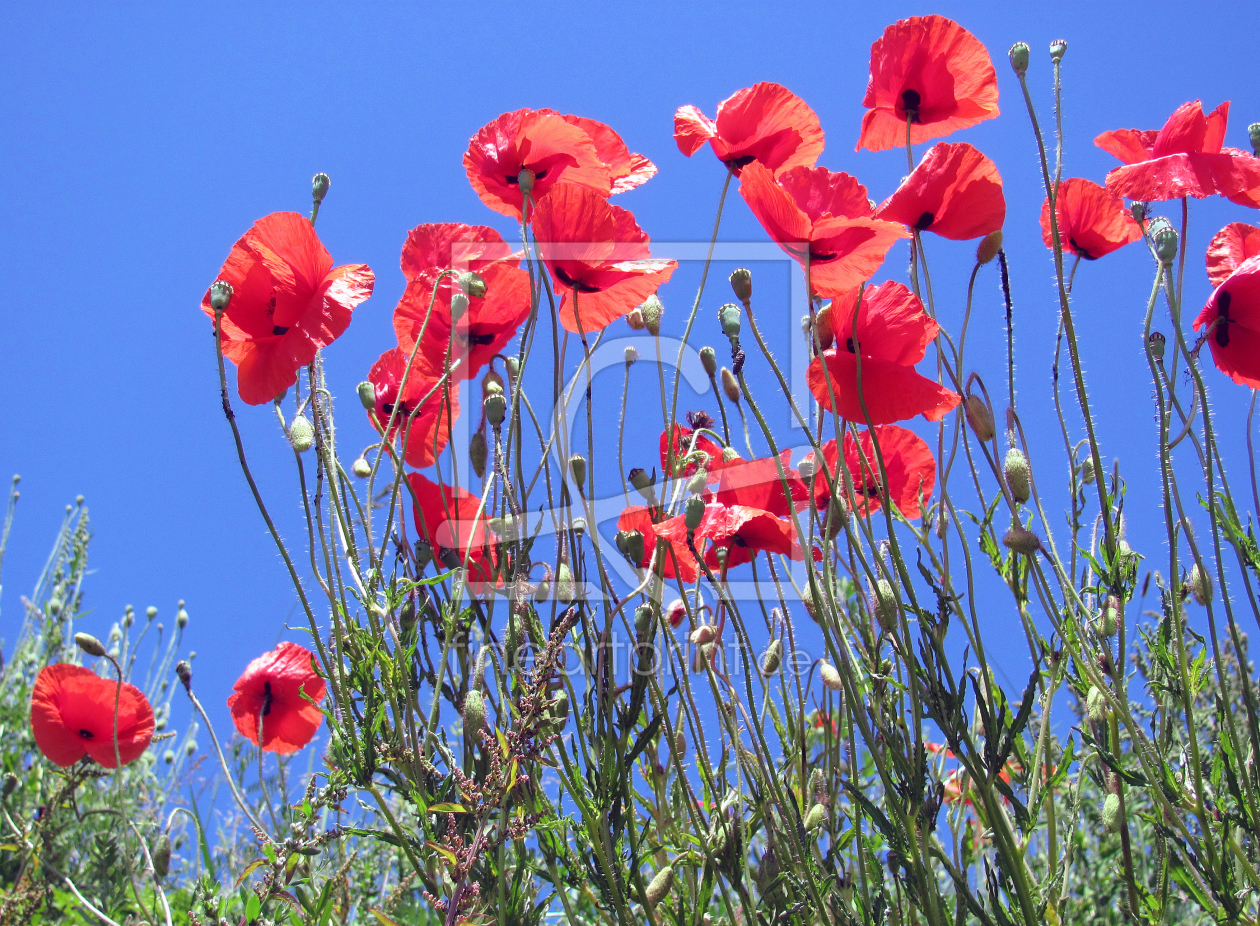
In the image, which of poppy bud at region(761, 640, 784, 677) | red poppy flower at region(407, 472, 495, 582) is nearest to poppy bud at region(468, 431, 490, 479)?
red poppy flower at region(407, 472, 495, 582)

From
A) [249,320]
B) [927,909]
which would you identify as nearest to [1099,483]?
[927,909]

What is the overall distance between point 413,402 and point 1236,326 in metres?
1.45

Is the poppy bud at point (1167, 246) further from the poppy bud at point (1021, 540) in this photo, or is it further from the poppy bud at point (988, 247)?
the poppy bud at point (1021, 540)

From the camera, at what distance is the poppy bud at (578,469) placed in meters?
1.44

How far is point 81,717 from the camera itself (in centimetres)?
220

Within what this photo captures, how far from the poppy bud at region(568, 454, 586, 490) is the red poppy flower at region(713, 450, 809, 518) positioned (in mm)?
244

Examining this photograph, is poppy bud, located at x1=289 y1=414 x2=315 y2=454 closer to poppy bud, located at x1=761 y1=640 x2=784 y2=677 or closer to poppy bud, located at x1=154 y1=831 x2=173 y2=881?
poppy bud, located at x1=761 y1=640 x2=784 y2=677

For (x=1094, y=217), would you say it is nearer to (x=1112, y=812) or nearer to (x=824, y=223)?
(x=824, y=223)

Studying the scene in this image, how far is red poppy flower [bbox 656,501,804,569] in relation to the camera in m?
1.39

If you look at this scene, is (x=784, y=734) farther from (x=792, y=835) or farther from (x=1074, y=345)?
(x=1074, y=345)

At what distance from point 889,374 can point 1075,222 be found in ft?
1.91

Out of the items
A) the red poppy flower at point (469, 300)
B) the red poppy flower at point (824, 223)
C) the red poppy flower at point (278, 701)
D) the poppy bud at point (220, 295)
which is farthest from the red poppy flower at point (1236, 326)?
the red poppy flower at point (278, 701)

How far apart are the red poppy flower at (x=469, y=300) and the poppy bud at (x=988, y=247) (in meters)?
0.75

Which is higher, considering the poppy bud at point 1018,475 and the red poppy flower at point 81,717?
the poppy bud at point 1018,475
